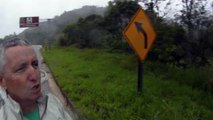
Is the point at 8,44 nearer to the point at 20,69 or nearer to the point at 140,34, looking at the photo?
the point at 20,69

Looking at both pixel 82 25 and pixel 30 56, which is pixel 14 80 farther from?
pixel 82 25

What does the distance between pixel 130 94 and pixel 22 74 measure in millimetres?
8989

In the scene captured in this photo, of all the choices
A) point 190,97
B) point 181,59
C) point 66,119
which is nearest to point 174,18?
point 181,59

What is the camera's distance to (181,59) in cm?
1557

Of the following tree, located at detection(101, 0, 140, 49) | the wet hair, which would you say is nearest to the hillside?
tree, located at detection(101, 0, 140, 49)

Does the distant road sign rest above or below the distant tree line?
below

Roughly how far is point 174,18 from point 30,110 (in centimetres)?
1308

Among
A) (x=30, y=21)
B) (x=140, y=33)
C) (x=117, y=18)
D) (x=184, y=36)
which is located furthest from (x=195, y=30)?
(x=30, y=21)

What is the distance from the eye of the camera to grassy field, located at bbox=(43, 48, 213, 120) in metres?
10.1

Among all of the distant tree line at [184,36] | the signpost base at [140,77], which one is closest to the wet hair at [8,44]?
the signpost base at [140,77]

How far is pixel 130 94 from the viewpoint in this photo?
11.6 meters

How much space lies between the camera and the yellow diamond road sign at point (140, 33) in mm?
11219

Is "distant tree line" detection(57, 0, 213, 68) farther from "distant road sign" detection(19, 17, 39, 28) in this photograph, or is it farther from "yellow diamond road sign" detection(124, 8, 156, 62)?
"distant road sign" detection(19, 17, 39, 28)

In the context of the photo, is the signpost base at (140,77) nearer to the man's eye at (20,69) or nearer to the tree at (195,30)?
the tree at (195,30)
